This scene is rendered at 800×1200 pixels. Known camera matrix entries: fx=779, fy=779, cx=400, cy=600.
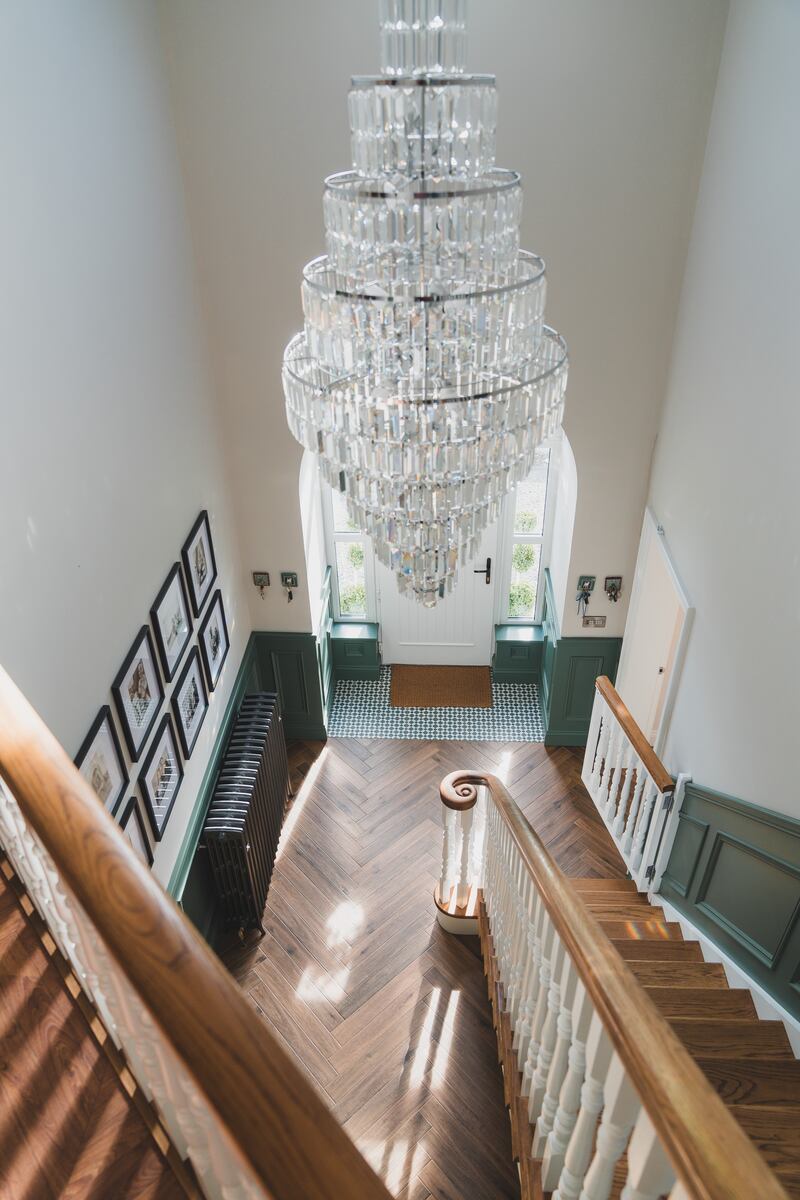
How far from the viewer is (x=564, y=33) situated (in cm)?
389

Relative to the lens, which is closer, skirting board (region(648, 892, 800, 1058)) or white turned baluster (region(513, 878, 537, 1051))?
white turned baluster (region(513, 878, 537, 1051))

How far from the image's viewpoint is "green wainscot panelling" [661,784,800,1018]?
10.1ft

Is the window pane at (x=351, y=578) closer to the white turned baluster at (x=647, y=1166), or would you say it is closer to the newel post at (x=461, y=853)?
the newel post at (x=461, y=853)

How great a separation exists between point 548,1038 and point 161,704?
262cm

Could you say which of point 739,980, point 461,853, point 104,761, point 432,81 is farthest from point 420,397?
point 739,980

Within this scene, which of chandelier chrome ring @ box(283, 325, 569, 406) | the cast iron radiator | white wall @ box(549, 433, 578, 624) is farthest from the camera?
white wall @ box(549, 433, 578, 624)

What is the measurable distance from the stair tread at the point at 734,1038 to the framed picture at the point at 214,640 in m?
3.10

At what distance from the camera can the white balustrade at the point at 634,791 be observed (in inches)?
163

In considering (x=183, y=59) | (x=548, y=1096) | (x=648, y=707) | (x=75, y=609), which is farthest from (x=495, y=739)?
(x=183, y=59)

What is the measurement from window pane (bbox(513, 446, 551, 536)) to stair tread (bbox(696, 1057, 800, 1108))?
463cm

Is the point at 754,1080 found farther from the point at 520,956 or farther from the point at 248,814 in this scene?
the point at 248,814

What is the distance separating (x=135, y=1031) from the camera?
123 centimetres

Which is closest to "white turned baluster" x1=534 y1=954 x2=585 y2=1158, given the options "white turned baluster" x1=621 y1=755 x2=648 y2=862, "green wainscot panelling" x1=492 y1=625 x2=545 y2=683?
"white turned baluster" x1=621 y1=755 x2=648 y2=862

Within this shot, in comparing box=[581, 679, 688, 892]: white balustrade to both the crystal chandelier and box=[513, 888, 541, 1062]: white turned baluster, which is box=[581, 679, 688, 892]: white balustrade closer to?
box=[513, 888, 541, 1062]: white turned baluster
